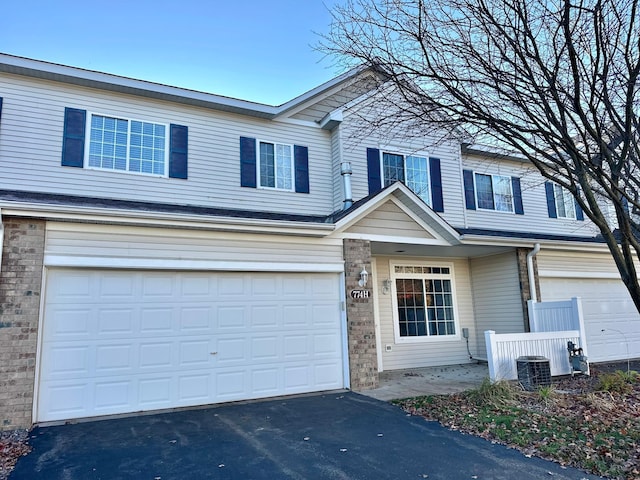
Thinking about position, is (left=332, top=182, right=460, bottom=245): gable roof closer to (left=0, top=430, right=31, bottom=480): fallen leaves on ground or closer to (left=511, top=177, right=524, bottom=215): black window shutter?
(left=511, top=177, right=524, bottom=215): black window shutter

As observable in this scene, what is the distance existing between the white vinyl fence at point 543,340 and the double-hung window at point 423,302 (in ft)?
7.28

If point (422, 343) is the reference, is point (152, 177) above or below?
above

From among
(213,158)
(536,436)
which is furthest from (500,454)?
(213,158)

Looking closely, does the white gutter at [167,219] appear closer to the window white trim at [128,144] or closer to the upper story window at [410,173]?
the window white trim at [128,144]

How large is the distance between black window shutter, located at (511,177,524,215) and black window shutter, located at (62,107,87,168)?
39.0 ft

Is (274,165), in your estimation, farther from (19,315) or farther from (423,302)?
(19,315)

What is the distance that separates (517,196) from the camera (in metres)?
13.6

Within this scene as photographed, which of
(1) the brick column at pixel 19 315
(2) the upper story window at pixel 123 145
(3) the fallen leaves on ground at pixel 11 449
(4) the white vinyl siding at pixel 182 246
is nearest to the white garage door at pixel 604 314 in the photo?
(4) the white vinyl siding at pixel 182 246

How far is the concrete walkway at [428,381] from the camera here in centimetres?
823

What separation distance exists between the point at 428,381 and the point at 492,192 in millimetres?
6706

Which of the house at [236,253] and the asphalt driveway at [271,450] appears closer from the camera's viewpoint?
the asphalt driveway at [271,450]

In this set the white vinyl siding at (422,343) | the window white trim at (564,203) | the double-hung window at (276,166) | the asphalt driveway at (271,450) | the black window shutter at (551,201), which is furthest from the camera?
the window white trim at (564,203)

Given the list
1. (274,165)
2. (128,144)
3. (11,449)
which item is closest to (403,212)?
(274,165)

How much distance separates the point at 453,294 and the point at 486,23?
306 inches
